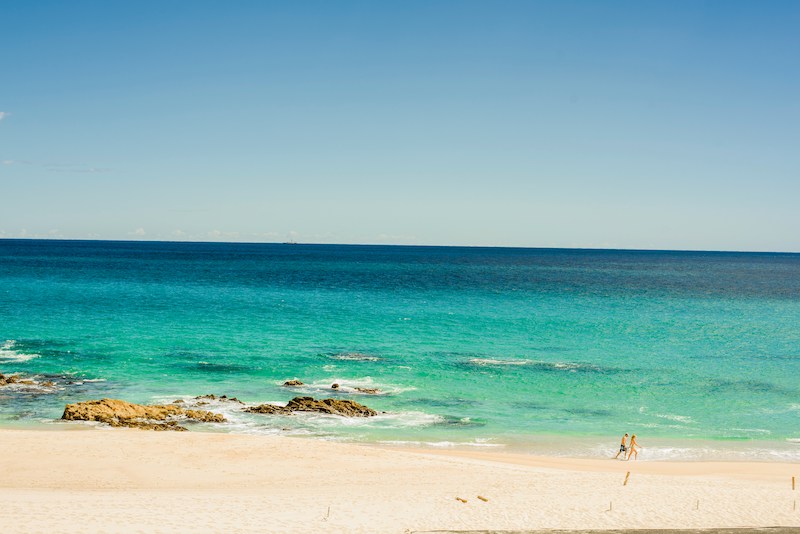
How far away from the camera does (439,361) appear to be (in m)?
44.8

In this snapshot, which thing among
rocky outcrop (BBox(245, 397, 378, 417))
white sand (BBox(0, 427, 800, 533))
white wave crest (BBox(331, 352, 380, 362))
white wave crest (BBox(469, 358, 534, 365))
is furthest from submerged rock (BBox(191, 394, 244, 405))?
white wave crest (BBox(469, 358, 534, 365))

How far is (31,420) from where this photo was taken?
29.8 meters

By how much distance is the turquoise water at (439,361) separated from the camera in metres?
31.5

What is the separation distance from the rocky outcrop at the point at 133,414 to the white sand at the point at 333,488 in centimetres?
149

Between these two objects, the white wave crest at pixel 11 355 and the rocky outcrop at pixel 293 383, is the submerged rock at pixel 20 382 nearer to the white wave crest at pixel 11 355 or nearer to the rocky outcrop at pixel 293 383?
the white wave crest at pixel 11 355

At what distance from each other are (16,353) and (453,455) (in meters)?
35.0

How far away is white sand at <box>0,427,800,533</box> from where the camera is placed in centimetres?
1803

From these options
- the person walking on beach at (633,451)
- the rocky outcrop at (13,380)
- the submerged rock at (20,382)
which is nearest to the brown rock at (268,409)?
the submerged rock at (20,382)

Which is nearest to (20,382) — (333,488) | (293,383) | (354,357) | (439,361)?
(293,383)

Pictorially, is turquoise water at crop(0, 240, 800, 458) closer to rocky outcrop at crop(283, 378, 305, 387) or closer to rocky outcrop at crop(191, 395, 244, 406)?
rocky outcrop at crop(283, 378, 305, 387)

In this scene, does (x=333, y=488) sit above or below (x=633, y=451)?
below

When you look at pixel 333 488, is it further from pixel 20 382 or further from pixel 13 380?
pixel 13 380

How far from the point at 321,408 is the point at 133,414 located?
9330 millimetres

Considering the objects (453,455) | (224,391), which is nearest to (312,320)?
(224,391)
